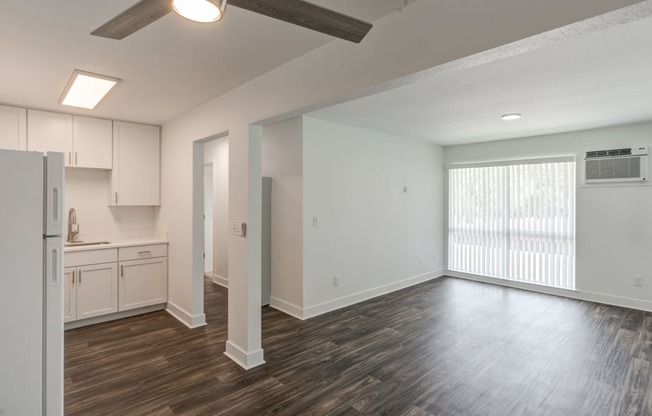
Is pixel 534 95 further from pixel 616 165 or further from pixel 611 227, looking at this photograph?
pixel 611 227

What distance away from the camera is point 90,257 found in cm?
379

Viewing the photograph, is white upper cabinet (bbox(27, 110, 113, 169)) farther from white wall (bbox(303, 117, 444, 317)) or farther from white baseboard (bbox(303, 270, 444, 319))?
white baseboard (bbox(303, 270, 444, 319))

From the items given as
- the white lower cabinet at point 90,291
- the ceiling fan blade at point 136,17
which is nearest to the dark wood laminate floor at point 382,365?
the white lower cabinet at point 90,291

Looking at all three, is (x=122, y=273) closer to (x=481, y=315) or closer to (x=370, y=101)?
(x=370, y=101)

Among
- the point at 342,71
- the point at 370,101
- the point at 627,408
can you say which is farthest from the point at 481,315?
the point at 342,71

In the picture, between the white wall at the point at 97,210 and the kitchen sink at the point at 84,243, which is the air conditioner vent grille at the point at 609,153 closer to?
the white wall at the point at 97,210

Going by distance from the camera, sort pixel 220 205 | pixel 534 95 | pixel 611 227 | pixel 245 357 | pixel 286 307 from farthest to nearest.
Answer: pixel 220 205 < pixel 611 227 < pixel 286 307 < pixel 534 95 < pixel 245 357

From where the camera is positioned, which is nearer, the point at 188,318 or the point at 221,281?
the point at 188,318

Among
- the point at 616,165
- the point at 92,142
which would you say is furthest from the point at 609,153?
the point at 92,142

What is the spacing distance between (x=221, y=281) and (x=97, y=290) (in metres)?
2.09

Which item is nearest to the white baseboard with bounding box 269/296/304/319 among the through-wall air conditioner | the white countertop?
the white countertop

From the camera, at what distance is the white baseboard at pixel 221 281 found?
5609mm

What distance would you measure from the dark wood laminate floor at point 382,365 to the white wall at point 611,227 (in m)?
0.42

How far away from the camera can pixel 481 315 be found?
4.21 meters
